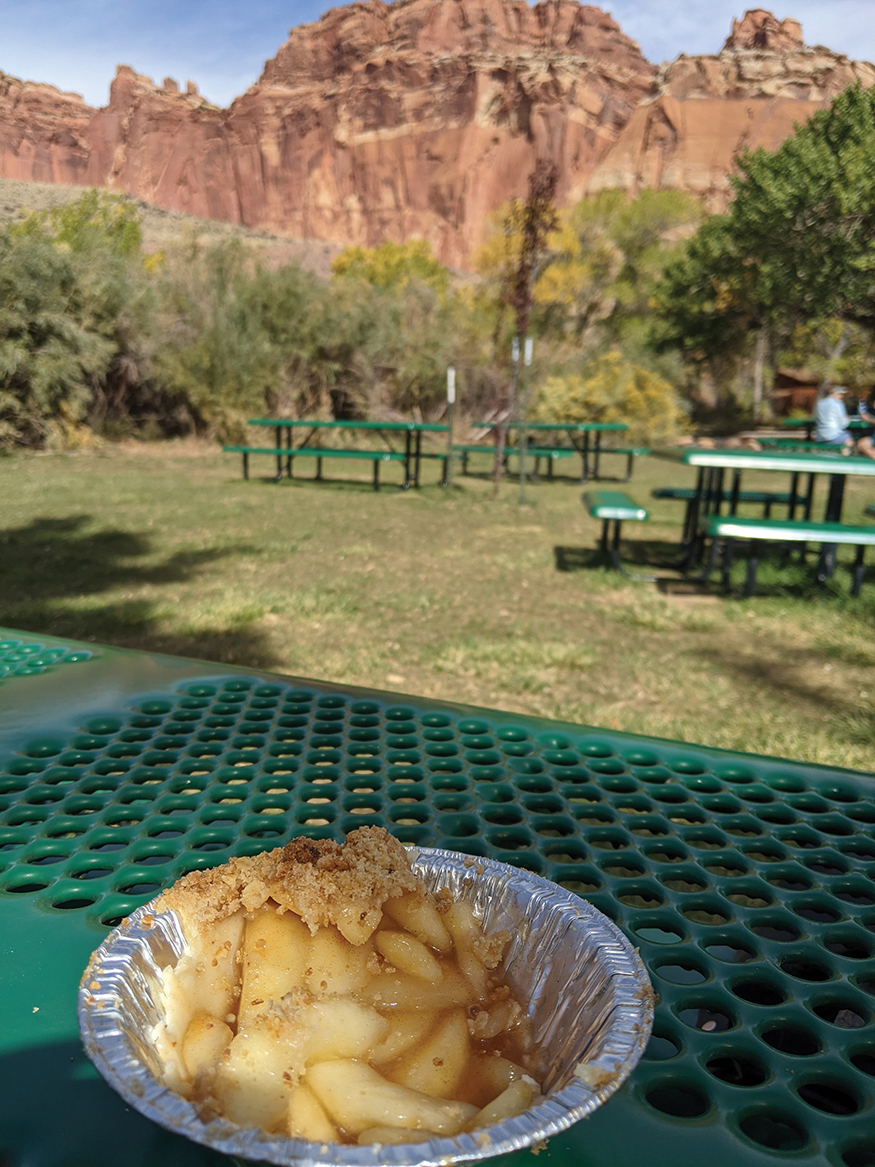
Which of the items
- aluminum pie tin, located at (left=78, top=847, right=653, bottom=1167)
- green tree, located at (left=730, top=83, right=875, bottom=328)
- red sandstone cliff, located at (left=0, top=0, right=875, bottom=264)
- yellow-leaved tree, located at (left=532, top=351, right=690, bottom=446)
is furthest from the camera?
red sandstone cliff, located at (left=0, top=0, right=875, bottom=264)

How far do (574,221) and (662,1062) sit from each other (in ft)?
115

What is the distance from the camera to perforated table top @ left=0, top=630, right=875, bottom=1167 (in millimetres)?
596

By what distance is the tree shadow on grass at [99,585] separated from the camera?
170 inches

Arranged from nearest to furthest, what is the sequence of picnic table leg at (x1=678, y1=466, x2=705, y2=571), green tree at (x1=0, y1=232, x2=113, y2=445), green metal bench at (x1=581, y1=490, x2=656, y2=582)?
1. green metal bench at (x1=581, y1=490, x2=656, y2=582)
2. picnic table leg at (x1=678, y1=466, x2=705, y2=571)
3. green tree at (x1=0, y1=232, x2=113, y2=445)

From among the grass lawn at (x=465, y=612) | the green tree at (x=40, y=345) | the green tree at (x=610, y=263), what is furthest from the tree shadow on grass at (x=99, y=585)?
the green tree at (x=610, y=263)

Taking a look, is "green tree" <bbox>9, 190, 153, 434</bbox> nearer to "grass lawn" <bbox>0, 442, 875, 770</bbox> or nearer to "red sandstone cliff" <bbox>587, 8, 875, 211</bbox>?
"grass lawn" <bbox>0, 442, 875, 770</bbox>

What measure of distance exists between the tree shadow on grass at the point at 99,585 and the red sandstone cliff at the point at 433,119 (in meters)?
60.9

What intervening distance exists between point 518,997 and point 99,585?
5449 millimetres

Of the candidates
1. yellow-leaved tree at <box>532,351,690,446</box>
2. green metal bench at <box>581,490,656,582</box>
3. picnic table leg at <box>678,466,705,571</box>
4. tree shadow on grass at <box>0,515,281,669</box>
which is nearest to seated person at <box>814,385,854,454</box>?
picnic table leg at <box>678,466,705,571</box>

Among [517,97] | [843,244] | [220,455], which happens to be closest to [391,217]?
[517,97]

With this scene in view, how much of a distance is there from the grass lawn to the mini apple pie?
9.00 feet

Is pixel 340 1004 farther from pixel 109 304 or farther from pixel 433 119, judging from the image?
pixel 433 119

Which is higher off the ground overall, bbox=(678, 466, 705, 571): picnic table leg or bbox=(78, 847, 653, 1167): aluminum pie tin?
bbox=(78, 847, 653, 1167): aluminum pie tin

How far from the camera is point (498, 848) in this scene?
1.03m
